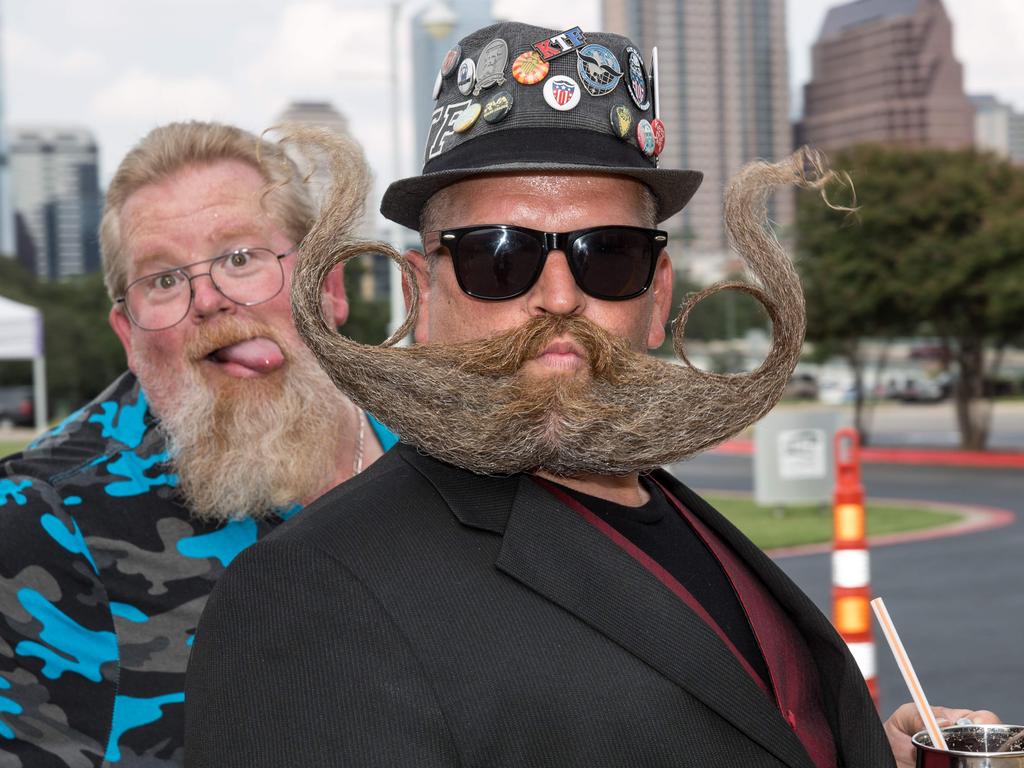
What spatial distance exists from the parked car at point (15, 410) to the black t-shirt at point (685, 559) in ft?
154

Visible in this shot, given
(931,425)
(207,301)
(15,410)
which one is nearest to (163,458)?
(207,301)

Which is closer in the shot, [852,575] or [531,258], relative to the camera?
[531,258]

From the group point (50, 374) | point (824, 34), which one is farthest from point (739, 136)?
point (50, 374)

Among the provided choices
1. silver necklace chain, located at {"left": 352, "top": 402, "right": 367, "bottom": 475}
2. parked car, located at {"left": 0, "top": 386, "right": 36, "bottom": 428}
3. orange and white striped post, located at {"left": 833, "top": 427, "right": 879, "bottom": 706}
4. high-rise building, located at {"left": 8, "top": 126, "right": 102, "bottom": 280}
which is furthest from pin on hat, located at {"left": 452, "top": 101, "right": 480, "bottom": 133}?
high-rise building, located at {"left": 8, "top": 126, "right": 102, "bottom": 280}

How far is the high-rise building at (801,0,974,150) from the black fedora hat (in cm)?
17486

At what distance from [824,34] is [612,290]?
193491 millimetres

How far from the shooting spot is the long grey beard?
180cm

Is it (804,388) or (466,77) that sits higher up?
(466,77)

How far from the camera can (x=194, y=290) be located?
2756mm

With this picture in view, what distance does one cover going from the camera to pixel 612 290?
1.92 m

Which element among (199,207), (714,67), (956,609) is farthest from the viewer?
(714,67)

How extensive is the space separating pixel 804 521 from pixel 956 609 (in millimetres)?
4341

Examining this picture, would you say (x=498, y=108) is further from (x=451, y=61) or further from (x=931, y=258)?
(x=931, y=258)

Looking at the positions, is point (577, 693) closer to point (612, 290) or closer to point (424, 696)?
point (424, 696)
